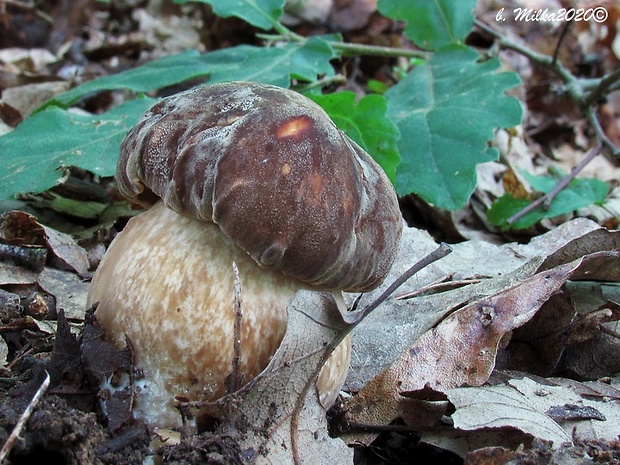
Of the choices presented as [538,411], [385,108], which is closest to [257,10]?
[385,108]

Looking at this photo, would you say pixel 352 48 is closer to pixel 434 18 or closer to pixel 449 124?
pixel 434 18

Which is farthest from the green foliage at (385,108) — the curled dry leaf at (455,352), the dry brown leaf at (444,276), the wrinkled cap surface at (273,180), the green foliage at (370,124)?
the wrinkled cap surface at (273,180)

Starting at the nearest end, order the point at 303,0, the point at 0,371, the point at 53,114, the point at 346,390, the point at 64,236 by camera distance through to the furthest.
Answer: the point at 0,371, the point at 346,390, the point at 64,236, the point at 53,114, the point at 303,0

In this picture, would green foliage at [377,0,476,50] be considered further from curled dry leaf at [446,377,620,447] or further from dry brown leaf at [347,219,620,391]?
curled dry leaf at [446,377,620,447]

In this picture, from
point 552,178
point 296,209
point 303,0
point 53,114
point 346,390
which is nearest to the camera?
point 296,209

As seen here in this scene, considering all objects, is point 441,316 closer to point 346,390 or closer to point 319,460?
point 346,390

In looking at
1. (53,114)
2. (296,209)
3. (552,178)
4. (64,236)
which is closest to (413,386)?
(296,209)
